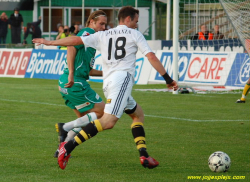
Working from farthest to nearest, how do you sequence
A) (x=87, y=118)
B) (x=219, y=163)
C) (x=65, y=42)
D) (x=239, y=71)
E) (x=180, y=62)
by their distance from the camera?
(x=180, y=62) < (x=239, y=71) < (x=87, y=118) < (x=65, y=42) < (x=219, y=163)

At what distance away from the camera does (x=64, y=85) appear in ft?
27.8

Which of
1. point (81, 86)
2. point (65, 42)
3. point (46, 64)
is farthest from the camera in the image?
point (46, 64)

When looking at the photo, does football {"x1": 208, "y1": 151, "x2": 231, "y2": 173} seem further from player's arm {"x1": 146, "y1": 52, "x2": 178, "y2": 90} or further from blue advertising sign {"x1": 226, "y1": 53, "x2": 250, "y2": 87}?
blue advertising sign {"x1": 226, "y1": 53, "x2": 250, "y2": 87}

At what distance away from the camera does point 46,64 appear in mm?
26312

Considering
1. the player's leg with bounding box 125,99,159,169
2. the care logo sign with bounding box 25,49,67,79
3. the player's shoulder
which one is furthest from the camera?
the care logo sign with bounding box 25,49,67,79

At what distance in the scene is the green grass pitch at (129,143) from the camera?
7232mm

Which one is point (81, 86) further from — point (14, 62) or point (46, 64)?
point (14, 62)

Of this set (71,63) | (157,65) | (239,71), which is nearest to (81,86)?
(71,63)

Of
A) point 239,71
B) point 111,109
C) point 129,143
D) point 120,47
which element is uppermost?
point 120,47

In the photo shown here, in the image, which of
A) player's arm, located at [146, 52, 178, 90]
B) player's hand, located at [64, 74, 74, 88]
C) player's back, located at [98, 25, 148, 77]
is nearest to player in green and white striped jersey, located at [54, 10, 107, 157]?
player's hand, located at [64, 74, 74, 88]

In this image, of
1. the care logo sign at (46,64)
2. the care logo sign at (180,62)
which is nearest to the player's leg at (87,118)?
the care logo sign at (180,62)

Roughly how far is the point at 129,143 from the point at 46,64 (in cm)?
1718

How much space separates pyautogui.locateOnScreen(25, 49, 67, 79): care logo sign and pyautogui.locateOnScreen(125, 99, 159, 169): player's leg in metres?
17.4

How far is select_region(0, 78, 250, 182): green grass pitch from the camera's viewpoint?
723 cm
